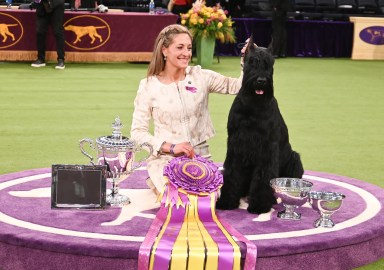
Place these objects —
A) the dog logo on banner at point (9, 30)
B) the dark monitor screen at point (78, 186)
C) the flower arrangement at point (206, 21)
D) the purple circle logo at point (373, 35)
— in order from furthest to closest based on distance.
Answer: the purple circle logo at point (373, 35), the flower arrangement at point (206, 21), the dog logo on banner at point (9, 30), the dark monitor screen at point (78, 186)

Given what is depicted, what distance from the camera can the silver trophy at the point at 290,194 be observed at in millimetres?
4012

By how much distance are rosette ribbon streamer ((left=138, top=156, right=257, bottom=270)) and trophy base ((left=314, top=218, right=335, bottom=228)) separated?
1.47ft

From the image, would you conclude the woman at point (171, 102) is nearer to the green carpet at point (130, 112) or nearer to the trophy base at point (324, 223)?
the trophy base at point (324, 223)

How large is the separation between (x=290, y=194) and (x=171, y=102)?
89 centimetres

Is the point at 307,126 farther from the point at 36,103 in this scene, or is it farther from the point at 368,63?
the point at 368,63

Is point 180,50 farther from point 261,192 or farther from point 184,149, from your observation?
point 261,192

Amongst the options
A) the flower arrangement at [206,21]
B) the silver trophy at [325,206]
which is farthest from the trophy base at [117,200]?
the flower arrangement at [206,21]

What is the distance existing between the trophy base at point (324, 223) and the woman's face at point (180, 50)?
116 cm

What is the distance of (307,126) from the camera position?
770 cm

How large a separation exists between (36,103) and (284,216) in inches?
196

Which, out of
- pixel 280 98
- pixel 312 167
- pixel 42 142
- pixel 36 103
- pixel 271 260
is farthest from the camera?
pixel 280 98

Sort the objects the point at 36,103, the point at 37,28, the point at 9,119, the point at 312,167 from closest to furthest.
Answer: the point at 312,167
the point at 9,119
the point at 36,103
the point at 37,28

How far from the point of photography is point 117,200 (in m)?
4.31

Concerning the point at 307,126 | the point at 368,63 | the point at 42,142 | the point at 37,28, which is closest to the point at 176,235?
the point at 42,142
